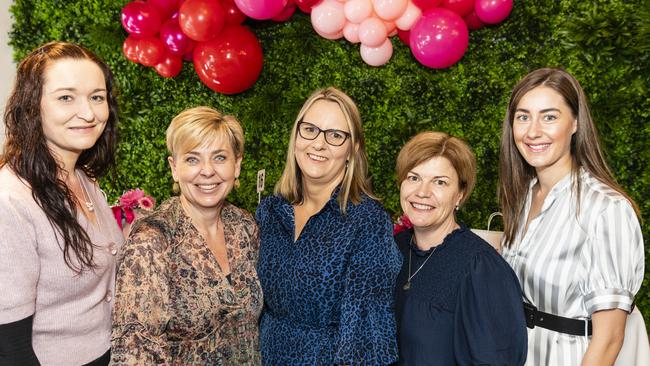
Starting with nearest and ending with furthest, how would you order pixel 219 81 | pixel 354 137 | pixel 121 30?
1. pixel 354 137
2. pixel 219 81
3. pixel 121 30

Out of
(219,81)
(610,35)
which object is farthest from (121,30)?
(610,35)

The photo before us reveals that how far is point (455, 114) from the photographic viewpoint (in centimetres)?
337

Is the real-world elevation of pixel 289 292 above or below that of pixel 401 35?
below

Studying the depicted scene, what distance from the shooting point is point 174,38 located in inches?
128

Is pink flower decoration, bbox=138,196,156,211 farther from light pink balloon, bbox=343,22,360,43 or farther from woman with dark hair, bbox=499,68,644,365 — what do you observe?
woman with dark hair, bbox=499,68,644,365

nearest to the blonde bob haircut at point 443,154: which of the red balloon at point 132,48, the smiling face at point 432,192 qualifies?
the smiling face at point 432,192

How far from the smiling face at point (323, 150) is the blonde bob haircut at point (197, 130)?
28 cm

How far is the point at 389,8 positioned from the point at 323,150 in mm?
1256

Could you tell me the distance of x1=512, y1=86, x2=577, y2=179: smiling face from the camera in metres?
1.91

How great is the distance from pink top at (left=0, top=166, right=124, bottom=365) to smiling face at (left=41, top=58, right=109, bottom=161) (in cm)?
17

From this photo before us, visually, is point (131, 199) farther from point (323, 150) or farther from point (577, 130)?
point (577, 130)

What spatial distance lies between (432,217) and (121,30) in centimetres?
275

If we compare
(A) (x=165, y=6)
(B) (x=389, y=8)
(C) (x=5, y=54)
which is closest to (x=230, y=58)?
(A) (x=165, y=6)

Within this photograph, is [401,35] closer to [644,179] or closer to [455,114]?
[455,114]
